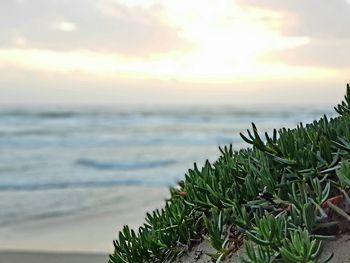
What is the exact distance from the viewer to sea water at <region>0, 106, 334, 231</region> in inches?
444

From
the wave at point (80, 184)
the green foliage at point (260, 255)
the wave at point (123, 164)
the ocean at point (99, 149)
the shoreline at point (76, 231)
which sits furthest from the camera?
the wave at point (123, 164)

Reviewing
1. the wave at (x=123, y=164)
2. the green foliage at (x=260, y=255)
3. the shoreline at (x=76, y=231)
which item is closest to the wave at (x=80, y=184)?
the shoreline at (x=76, y=231)

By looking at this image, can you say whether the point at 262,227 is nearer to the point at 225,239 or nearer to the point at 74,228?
the point at 225,239

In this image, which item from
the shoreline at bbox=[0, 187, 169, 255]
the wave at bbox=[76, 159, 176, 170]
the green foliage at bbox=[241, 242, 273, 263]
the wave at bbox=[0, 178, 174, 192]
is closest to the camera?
the green foliage at bbox=[241, 242, 273, 263]

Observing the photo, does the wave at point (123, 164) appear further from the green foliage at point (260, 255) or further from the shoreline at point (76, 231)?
the green foliage at point (260, 255)

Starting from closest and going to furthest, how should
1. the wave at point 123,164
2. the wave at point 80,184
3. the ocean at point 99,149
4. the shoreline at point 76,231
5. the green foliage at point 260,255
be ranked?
1. the green foliage at point 260,255
2. the shoreline at point 76,231
3. the ocean at point 99,149
4. the wave at point 80,184
5. the wave at point 123,164

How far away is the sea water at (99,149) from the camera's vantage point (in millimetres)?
11266

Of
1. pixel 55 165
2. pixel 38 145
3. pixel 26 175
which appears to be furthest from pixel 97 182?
pixel 38 145

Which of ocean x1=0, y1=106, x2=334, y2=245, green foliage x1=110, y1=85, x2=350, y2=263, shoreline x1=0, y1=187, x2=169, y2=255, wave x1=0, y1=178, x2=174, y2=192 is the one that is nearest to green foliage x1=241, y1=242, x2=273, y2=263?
green foliage x1=110, y1=85, x2=350, y2=263

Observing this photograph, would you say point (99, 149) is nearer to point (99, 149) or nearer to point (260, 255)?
point (99, 149)

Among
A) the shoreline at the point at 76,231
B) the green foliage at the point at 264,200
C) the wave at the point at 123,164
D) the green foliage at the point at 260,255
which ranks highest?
the wave at the point at 123,164

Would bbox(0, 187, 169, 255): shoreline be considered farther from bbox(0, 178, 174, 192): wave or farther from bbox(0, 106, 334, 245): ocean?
bbox(0, 178, 174, 192): wave

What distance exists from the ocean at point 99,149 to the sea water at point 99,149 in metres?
0.02

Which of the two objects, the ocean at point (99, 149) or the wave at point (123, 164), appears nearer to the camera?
the ocean at point (99, 149)
